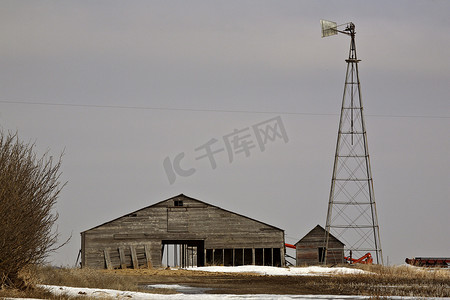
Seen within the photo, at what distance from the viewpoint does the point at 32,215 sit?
20719 mm

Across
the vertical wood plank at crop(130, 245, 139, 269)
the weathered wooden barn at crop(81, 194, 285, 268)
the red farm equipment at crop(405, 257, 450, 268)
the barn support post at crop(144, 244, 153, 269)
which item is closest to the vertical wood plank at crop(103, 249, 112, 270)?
the weathered wooden barn at crop(81, 194, 285, 268)

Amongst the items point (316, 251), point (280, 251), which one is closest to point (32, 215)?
point (280, 251)

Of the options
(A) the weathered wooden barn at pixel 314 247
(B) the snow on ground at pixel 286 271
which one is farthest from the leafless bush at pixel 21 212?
(A) the weathered wooden barn at pixel 314 247

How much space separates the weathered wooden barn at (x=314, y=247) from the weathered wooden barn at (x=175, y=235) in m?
3.94

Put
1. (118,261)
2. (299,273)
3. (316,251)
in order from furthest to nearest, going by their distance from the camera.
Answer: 1. (316,251)
2. (118,261)
3. (299,273)

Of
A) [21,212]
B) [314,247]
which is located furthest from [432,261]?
[21,212]

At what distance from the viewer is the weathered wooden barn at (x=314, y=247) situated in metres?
55.0

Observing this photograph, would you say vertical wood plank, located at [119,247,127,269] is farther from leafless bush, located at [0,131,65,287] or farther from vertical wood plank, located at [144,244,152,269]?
leafless bush, located at [0,131,65,287]

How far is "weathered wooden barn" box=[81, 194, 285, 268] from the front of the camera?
48.1 meters

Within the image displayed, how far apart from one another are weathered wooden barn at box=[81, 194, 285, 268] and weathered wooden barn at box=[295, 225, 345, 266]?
3944mm

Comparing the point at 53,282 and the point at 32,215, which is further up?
the point at 32,215

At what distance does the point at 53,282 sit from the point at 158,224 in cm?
2381

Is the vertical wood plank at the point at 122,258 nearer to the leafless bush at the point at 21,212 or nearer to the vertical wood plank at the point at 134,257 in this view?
the vertical wood plank at the point at 134,257

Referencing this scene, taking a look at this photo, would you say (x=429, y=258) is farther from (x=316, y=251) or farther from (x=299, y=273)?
(x=299, y=273)
